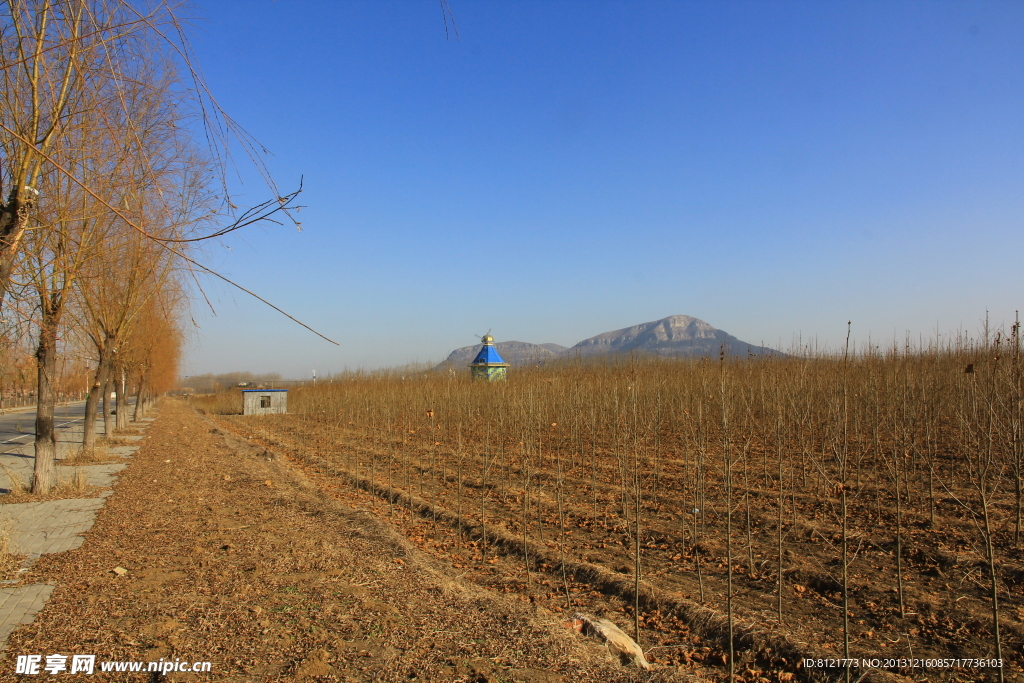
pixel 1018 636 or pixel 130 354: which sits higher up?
pixel 130 354

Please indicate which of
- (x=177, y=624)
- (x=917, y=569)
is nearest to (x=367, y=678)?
(x=177, y=624)

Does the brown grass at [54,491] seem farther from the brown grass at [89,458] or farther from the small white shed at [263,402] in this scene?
the small white shed at [263,402]

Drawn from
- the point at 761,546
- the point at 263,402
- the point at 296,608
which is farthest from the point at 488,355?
the point at 296,608

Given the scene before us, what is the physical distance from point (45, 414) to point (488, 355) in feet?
61.1

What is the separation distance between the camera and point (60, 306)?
8383 mm

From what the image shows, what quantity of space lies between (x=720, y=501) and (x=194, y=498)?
23.3 ft

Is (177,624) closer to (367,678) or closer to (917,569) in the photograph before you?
(367,678)

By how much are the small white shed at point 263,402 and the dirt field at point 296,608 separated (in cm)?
2391

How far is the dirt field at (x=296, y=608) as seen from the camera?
318cm

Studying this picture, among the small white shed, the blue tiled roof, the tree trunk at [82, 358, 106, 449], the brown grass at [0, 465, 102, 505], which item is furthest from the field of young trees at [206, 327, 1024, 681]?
the small white shed

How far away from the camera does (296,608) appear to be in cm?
396

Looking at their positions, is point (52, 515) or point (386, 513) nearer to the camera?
point (52, 515)

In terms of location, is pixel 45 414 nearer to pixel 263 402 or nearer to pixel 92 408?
pixel 92 408

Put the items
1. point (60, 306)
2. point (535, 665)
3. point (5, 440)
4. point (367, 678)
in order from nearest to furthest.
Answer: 1. point (367, 678)
2. point (535, 665)
3. point (60, 306)
4. point (5, 440)
